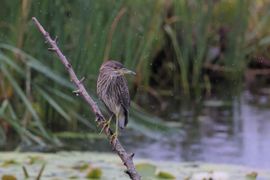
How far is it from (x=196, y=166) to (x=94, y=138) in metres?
1.72

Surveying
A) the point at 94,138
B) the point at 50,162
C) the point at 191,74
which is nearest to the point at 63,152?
the point at 50,162

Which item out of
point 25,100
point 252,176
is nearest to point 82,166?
point 252,176

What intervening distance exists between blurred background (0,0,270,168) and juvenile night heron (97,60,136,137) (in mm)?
2706

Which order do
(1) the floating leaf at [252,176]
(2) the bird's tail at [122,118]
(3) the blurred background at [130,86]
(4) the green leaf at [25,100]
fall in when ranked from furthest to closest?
(3) the blurred background at [130,86], (4) the green leaf at [25,100], (1) the floating leaf at [252,176], (2) the bird's tail at [122,118]

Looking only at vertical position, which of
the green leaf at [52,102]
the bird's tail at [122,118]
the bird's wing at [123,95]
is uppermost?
the bird's wing at [123,95]

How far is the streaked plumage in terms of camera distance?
3498 millimetres

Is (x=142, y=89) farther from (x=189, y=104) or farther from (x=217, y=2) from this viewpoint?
(x=217, y=2)

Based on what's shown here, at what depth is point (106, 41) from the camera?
278 inches

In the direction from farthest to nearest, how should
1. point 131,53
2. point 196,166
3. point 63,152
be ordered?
point 131,53 < point 63,152 < point 196,166

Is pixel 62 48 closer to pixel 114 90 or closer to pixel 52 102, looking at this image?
pixel 52 102

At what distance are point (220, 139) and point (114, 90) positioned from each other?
3.87m

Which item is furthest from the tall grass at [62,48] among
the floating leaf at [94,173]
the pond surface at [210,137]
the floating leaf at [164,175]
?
the floating leaf at [164,175]

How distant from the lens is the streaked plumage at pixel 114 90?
350cm

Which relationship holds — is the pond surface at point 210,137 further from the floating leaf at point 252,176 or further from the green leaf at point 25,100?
the floating leaf at point 252,176
